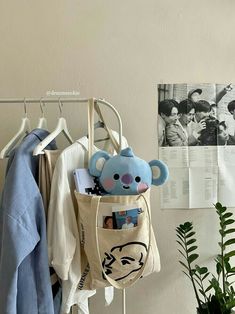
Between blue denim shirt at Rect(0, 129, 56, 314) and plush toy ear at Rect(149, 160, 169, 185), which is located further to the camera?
plush toy ear at Rect(149, 160, 169, 185)

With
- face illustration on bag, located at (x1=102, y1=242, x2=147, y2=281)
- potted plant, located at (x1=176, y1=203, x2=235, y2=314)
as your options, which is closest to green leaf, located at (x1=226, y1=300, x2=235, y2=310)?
potted plant, located at (x1=176, y1=203, x2=235, y2=314)

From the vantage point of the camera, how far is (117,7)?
1447mm

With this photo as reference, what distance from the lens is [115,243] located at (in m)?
1.08

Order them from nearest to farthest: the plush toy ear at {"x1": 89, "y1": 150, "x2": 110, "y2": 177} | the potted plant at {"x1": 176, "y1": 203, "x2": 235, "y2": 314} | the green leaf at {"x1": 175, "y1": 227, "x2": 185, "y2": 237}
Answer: the plush toy ear at {"x1": 89, "y1": 150, "x2": 110, "y2": 177}, the potted plant at {"x1": 176, "y1": 203, "x2": 235, "y2": 314}, the green leaf at {"x1": 175, "y1": 227, "x2": 185, "y2": 237}

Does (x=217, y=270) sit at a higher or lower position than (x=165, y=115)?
lower

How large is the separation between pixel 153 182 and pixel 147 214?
0.12 m

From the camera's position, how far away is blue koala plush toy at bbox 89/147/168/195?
110 cm

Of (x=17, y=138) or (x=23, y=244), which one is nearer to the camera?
(x=23, y=244)

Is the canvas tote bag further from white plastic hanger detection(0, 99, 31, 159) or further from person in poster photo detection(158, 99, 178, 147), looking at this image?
person in poster photo detection(158, 99, 178, 147)

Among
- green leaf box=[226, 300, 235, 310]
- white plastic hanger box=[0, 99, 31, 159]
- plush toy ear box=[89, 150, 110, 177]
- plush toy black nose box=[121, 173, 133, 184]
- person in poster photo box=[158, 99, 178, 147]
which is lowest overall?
green leaf box=[226, 300, 235, 310]

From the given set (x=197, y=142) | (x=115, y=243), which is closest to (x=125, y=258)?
(x=115, y=243)

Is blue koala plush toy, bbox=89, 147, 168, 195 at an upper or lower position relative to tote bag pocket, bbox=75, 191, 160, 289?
upper

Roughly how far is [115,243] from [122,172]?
0.20m

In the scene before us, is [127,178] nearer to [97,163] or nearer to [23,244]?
[97,163]
